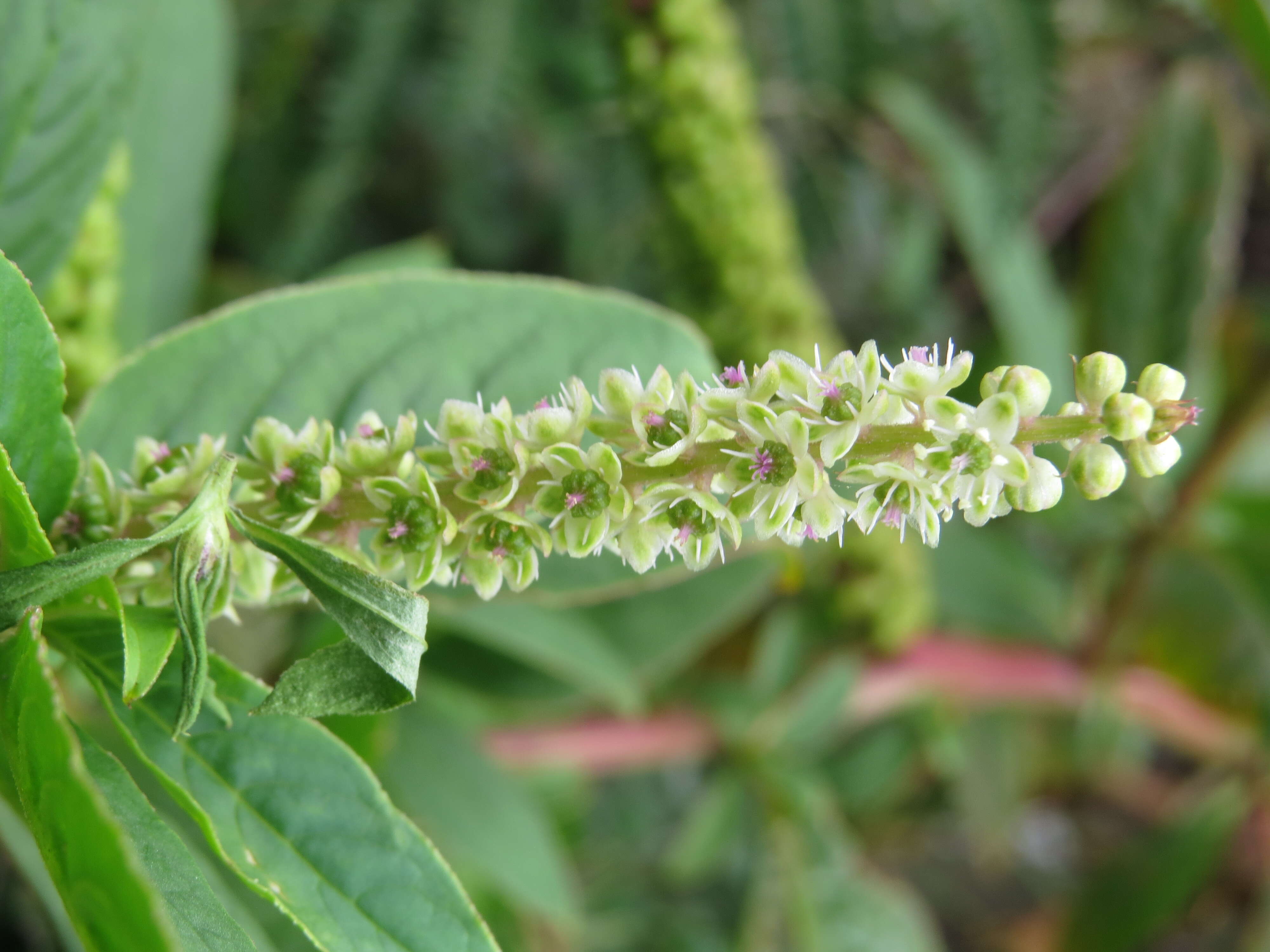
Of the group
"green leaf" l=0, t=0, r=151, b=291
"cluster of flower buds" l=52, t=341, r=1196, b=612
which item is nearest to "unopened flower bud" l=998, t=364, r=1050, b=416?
"cluster of flower buds" l=52, t=341, r=1196, b=612

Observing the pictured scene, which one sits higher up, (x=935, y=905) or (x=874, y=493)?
(x=874, y=493)

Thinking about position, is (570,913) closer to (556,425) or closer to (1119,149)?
(556,425)

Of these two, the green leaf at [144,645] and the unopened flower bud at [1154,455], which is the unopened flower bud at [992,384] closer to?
the unopened flower bud at [1154,455]

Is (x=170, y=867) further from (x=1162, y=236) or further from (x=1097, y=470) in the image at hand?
(x=1162, y=236)

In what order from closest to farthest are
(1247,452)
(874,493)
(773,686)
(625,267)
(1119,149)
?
(874,493)
(773,686)
(625,267)
(1247,452)
(1119,149)

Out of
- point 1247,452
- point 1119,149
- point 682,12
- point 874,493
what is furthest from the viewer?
point 1119,149

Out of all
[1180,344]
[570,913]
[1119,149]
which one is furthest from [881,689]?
[1119,149]
